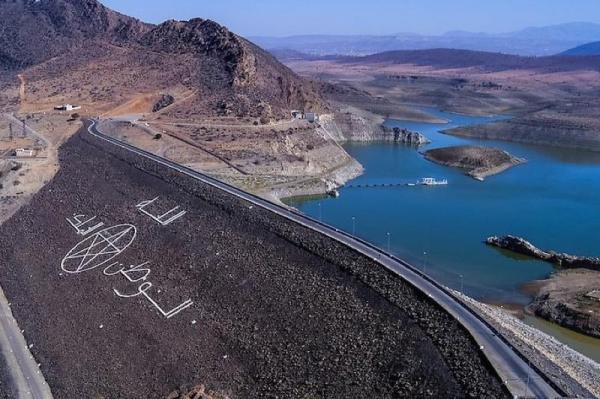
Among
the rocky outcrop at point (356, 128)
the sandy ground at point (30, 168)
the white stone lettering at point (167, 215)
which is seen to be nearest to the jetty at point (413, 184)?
the white stone lettering at point (167, 215)

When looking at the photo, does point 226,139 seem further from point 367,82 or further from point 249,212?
point 367,82

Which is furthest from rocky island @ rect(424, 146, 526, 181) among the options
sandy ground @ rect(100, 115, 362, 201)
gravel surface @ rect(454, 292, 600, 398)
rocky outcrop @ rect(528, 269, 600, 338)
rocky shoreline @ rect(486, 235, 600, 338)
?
gravel surface @ rect(454, 292, 600, 398)

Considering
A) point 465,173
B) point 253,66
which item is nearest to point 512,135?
point 465,173

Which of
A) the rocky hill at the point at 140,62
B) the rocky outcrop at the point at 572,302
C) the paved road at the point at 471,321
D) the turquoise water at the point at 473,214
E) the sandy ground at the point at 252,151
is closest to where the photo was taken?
the paved road at the point at 471,321

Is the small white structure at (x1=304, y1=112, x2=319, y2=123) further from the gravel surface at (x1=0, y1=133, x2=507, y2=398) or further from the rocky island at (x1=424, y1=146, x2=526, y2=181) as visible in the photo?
the gravel surface at (x1=0, y1=133, x2=507, y2=398)

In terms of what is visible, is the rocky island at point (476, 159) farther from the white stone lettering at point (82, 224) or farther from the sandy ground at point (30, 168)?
the sandy ground at point (30, 168)

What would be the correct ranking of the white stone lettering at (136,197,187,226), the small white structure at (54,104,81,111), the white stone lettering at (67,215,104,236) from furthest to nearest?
the small white structure at (54,104,81,111) < the white stone lettering at (67,215,104,236) < the white stone lettering at (136,197,187,226)
